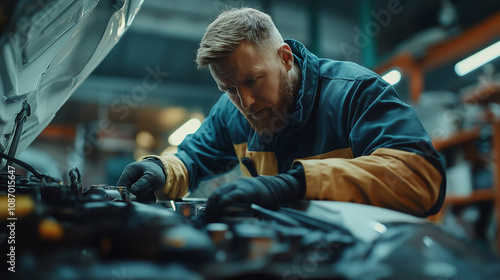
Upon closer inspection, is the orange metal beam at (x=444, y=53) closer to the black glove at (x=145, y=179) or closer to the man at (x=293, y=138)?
the man at (x=293, y=138)

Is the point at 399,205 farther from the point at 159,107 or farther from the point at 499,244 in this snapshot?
the point at 159,107

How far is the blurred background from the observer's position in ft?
10.6

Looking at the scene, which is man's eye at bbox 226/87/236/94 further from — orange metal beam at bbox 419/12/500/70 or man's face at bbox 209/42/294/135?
orange metal beam at bbox 419/12/500/70

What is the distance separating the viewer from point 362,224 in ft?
1.75

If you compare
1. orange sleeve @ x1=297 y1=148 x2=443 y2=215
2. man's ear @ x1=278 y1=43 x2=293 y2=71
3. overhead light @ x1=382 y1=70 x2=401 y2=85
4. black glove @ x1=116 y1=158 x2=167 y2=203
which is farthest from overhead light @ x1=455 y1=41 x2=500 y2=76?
black glove @ x1=116 y1=158 x2=167 y2=203

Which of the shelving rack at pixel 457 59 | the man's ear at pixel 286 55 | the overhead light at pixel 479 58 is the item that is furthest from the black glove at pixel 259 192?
the overhead light at pixel 479 58

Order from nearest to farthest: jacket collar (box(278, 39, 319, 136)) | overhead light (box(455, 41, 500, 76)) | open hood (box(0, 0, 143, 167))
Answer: open hood (box(0, 0, 143, 167))
jacket collar (box(278, 39, 319, 136))
overhead light (box(455, 41, 500, 76))

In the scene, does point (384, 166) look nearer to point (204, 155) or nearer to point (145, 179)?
point (145, 179)

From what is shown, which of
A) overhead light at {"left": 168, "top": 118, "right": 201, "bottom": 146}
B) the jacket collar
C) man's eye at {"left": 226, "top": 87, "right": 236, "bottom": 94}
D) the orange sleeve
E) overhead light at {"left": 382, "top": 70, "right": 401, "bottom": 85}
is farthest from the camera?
overhead light at {"left": 168, "top": 118, "right": 201, "bottom": 146}

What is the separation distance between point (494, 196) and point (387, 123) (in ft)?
7.98

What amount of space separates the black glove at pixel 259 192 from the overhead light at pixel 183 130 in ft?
16.0

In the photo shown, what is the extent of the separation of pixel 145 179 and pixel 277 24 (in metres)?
3.39

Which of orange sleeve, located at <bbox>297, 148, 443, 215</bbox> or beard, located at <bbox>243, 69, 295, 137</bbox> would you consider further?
beard, located at <bbox>243, 69, 295, 137</bbox>

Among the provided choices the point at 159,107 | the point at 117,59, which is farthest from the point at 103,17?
the point at 159,107
